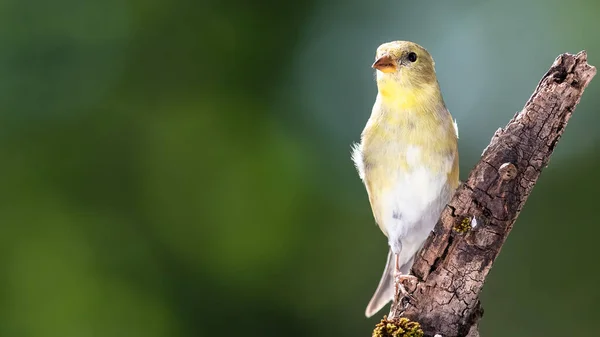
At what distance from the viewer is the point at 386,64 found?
→ 316 cm

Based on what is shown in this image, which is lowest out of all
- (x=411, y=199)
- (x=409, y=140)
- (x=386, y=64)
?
(x=411, y=199)

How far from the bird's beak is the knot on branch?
1.12 m

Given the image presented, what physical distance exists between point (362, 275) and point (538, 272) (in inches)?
51.7

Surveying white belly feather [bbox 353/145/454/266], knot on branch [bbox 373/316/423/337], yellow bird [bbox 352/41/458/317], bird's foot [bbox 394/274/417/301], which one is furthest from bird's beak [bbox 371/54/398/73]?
knot on branch [bbox 373/316/423/337]

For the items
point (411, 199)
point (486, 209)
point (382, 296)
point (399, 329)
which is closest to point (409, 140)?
point (411, 199)

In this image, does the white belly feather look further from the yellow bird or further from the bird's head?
the bird's head

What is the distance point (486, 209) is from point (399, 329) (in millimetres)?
524

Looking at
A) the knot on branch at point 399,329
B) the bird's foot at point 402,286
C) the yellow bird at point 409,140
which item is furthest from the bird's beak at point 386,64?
the knot on branch at point 399,329

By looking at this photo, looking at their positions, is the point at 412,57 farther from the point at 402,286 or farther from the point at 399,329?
the point at 399,329

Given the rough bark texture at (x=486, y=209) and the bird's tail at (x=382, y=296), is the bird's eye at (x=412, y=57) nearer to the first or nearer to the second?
the rough bark texture at (x=486, y=209)

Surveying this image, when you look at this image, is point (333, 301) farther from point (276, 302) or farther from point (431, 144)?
point (431, 144)

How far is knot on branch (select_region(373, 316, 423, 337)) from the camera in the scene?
101 inches

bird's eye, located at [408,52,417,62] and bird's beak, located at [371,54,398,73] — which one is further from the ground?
bird's eye, located at [408,52,417,62]

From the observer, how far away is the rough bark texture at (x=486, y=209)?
8.44 feet
